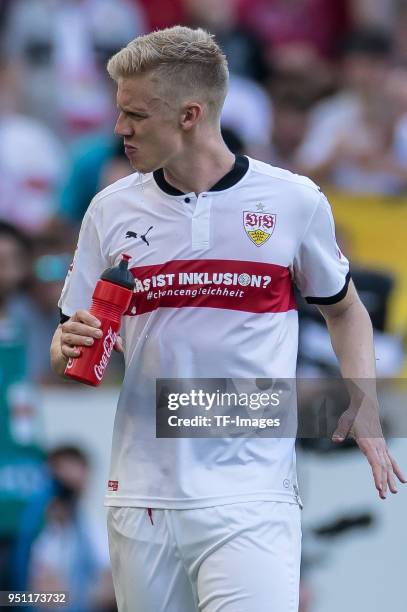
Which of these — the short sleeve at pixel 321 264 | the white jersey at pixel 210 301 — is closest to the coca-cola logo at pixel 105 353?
the white jersey at pixel 210 301

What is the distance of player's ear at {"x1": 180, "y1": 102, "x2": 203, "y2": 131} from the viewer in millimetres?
4012

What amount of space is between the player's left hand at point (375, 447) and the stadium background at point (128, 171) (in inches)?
24.9

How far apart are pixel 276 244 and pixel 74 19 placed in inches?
232

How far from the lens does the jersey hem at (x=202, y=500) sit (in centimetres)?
394

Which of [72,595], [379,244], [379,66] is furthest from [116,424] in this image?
[379,66]

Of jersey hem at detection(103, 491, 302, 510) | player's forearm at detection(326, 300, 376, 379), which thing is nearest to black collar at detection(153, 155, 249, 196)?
player's forearm at detection(326, 300, 376, 379)

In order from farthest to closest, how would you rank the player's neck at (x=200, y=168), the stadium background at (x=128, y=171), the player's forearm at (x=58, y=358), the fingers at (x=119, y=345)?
the stadium background at (x=128, y=171)
the player's neck at (x=200, y=168)
the player's forearm at (x=58, y=358)
the fingers at (x=119, y=345)

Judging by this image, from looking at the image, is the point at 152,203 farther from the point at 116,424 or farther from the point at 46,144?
the point at 46,144

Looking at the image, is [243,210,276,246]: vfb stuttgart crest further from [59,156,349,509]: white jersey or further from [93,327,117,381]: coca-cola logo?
[93,327,117,381]: coca-cola logo

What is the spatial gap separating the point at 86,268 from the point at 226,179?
509mm

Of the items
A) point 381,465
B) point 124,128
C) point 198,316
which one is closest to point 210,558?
point 381,465

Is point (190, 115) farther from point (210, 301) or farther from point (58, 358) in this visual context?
point (58, 358)

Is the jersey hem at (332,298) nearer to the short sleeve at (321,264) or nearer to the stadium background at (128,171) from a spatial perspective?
the short sleeve at (321,264)

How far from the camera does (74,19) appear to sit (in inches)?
376
